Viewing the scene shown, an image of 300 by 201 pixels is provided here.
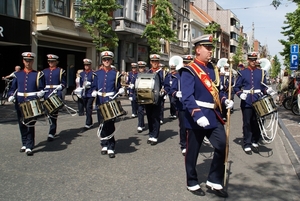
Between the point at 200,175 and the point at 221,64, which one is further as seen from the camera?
the point at 221,64

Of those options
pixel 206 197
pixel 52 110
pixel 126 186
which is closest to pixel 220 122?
pixel 206 197

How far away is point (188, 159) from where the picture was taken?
498 cm

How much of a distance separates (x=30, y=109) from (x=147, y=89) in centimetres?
264

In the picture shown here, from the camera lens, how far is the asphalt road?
4.90 m

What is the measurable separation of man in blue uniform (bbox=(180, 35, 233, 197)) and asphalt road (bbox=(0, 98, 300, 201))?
260 mm

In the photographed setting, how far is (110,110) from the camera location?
677cm

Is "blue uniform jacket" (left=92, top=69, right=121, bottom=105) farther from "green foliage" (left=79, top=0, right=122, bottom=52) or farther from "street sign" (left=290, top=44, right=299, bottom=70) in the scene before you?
"green foliage" (left=79, top=0, right=122, bottom=52)

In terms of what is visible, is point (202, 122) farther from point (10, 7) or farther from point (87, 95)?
point (10, 7)

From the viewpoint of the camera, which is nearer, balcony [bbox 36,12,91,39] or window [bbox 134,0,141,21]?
balcony [bbox 36,12,91,39]

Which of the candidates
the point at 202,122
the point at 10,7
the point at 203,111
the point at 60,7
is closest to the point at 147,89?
the point at 203,111

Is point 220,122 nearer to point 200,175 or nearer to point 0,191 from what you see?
point 200,175

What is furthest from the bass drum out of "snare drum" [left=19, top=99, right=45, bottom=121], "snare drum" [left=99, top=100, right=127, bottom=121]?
"snare drum" [left=19, top=99, right=45, bottom=121]

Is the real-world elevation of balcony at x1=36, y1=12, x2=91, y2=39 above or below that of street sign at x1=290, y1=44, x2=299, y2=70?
above

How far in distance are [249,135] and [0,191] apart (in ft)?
16.7
